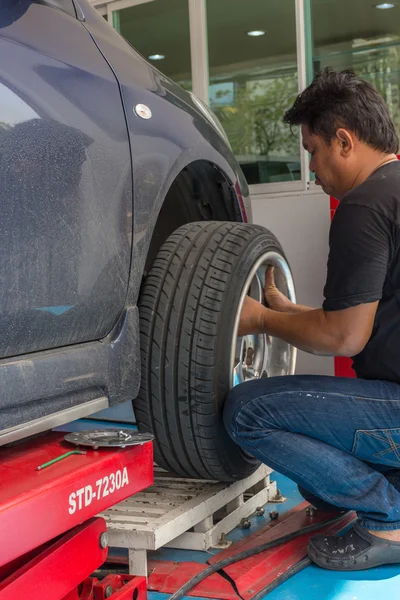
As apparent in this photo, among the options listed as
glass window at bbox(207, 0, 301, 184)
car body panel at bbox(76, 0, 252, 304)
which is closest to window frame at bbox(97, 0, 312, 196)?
glass window at bbox(207, 0, 301, 184)

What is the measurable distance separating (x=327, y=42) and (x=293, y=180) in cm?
86

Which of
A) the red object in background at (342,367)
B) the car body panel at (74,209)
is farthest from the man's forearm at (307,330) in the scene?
the red object in background at (342,367)

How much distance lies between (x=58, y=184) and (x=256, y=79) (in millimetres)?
3430

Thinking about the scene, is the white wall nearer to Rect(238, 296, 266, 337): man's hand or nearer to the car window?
Rect(238, 296, 266, 337): man's hand

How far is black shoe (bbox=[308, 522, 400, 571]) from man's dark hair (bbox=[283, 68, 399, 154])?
1127 millimetres

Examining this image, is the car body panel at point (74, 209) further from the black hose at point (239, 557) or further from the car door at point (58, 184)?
the black hose at point (239, 557)

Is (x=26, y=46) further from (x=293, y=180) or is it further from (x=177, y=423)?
(x=293, y=180)

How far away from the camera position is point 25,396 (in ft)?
4.99

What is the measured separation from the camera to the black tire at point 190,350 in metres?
2.07

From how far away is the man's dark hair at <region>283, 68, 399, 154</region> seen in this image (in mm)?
2131

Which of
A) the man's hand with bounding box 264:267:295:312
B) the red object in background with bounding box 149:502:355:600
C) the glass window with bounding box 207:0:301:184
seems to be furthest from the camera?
the glass window with bounding box 207:0:301:184

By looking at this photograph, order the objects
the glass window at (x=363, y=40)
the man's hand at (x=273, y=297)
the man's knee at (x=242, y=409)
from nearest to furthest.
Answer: the man's knee at (x=242, y=409) < the man's hand at (x=273, y=297) < the glass window at (x=363, y=40)

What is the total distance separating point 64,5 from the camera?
1.83 m

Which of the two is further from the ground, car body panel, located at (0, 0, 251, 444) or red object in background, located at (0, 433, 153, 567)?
car body panel, located at (0, 0, 251, 444)
